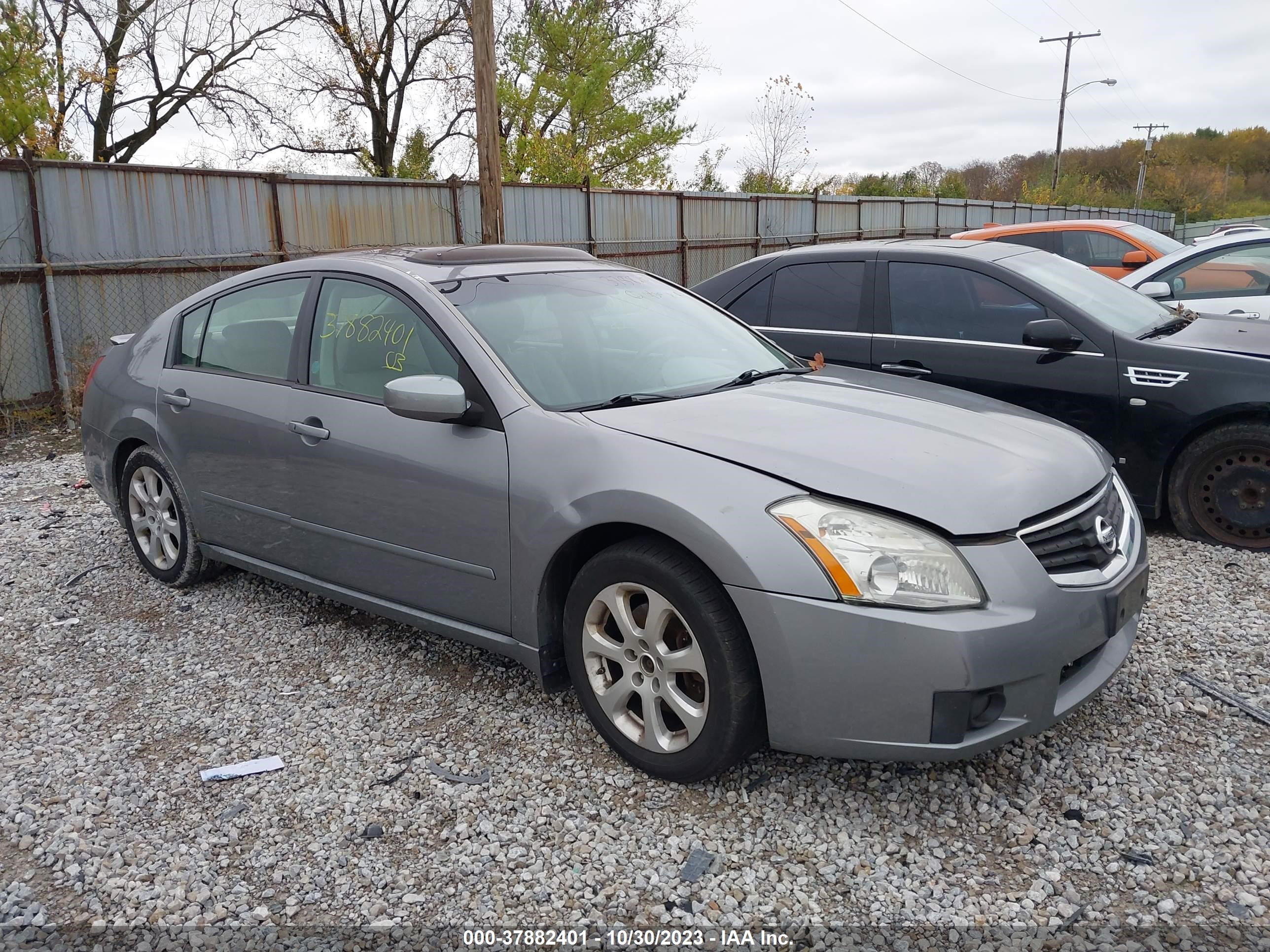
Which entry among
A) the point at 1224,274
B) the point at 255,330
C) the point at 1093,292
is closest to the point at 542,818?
the point at 255,330

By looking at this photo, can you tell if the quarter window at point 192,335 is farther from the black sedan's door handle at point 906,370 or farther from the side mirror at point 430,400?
the black sedan's door handle at point 906,370

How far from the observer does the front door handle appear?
3664 millimetres

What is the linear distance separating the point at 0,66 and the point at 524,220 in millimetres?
8913

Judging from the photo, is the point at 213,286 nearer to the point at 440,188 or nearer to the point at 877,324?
the point at 877,324

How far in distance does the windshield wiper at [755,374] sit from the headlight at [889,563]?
3.47 feet

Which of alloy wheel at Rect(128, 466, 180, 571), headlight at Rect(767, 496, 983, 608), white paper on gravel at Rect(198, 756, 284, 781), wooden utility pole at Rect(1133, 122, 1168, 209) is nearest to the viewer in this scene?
headlight at Rect(767, 496, 983, 608)

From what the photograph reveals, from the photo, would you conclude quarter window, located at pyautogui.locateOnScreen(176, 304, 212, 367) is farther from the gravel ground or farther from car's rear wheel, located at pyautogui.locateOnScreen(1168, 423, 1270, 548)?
car's rear wheel, located at pyautogui.locateOnScreen(1168, 423, 1270, 548)

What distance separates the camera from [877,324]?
229 inches

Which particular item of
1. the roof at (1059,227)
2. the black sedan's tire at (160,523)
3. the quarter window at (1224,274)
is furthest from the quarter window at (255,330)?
the roof at (1059,227)

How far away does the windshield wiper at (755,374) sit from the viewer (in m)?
3.56

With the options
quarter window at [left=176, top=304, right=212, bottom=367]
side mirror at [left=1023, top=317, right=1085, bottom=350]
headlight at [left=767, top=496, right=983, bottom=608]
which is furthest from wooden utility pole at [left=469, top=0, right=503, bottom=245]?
headlight at [left=767, top=496, right=983, bottom=608]

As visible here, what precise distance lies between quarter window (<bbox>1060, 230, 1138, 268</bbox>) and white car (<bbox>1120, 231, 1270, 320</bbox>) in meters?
2.21

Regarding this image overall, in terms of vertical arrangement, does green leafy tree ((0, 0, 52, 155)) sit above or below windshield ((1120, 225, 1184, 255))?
above

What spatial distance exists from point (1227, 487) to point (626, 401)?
11.3 feet
